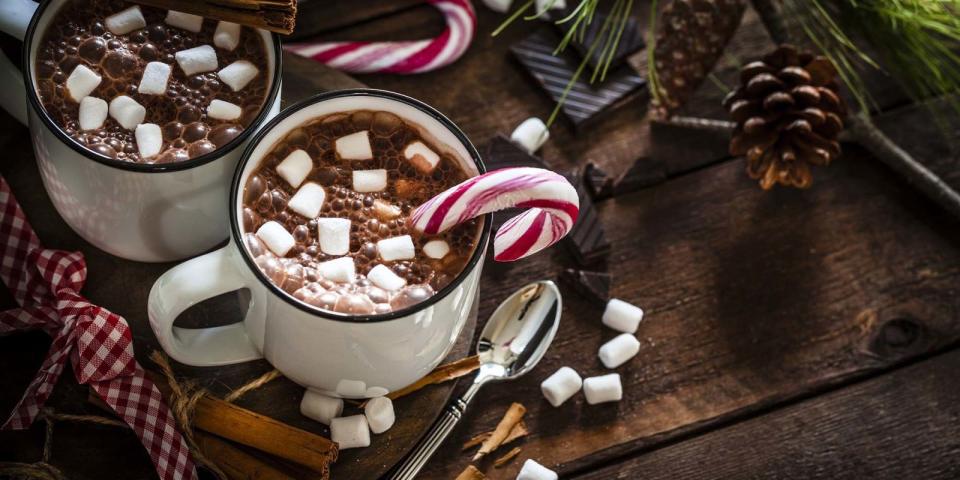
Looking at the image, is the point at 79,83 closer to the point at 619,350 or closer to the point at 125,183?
the point at 125,183

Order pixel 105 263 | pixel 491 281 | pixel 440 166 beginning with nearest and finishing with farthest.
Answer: pixel 440 166 < pixel 105 263 < pixel 491 281

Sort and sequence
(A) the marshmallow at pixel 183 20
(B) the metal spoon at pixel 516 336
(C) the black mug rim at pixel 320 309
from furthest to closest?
(B) the metal spoon at pixel 516 336 < (A) the marshmallow at pixel 183 20 < (C) the black mug rim at pixel 320 309

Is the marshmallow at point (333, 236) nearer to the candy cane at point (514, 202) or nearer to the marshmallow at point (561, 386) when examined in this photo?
the candy cane at point (514, 202)

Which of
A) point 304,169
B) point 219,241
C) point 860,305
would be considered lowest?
point 860,305

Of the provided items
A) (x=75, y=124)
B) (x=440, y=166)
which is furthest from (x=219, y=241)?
(x=440, y=166)

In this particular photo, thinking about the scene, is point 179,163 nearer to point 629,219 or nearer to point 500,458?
point 500,458

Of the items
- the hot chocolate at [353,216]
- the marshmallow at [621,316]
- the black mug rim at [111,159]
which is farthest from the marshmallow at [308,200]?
the marshmallow at [621,316]
